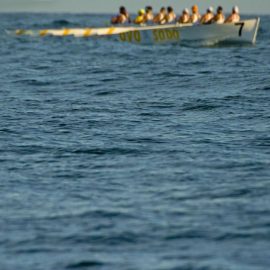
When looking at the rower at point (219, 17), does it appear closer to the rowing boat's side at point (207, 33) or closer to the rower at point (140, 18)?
the rowing boat's side at point (207, 33)

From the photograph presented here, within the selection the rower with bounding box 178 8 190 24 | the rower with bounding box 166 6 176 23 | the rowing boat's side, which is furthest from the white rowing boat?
the rower with bounding box 166 6 176 23

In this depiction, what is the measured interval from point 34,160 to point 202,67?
51.0 feet

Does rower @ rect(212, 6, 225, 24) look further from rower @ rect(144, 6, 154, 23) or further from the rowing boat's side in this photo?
rower @ rect(144, 6, 154, 23)

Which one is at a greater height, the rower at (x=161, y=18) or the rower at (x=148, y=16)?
the rower at (x=161, y=18)

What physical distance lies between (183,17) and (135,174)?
28.8 m

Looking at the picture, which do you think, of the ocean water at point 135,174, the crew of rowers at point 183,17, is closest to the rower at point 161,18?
the crew of rowers at point 183,17

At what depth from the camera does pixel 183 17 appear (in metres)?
39.5

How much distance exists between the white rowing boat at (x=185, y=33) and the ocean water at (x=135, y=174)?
13.2 metres

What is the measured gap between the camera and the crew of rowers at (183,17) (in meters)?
37.3

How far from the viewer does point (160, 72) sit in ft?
83.9

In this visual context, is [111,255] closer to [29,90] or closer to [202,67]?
[29,90]

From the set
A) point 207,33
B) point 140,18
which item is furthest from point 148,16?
point 207,33

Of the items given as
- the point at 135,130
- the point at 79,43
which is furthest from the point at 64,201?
the point at 79,43

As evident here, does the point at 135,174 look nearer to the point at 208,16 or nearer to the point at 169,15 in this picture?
the point at 208,16
